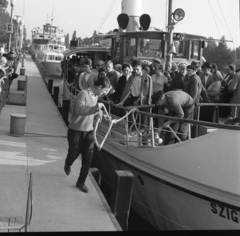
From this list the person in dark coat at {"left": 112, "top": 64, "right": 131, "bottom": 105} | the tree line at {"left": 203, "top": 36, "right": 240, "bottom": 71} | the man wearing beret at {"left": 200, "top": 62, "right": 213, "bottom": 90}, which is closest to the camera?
the person in dark coat at {"left": 112, "top": 64, "right": 131, "bottom": 105}

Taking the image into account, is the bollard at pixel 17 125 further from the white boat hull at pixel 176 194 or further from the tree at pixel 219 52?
the tree at pixel 219 52

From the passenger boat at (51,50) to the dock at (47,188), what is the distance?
2419cm

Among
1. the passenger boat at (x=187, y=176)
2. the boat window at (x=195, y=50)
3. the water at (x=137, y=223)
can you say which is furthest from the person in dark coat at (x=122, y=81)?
the boat window at (x=195, y=50)

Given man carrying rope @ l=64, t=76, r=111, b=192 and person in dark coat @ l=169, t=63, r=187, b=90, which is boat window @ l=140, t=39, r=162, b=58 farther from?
man carrying rope @ l=64, t=76, r=111, b=192

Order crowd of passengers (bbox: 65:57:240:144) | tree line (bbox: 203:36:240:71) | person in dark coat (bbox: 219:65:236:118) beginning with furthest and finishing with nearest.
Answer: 1. tree line (bbox: 203:36:240:71)
2. person in dark coat (bbox: 219:65:236:118)
3. crowd of passengers (bbox: 65:57:240:144)

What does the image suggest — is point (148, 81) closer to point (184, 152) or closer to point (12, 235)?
point (184, 152)

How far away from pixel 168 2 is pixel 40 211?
8120mm

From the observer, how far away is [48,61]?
3497 cm

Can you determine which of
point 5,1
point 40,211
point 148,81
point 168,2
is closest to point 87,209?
point 40,211

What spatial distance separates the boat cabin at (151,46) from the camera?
11.5 metres

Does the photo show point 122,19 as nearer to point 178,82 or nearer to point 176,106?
point 178,82

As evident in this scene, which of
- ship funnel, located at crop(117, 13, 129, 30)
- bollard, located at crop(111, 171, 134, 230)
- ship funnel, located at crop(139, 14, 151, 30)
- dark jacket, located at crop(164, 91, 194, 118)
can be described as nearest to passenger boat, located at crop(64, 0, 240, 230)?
dark jacket, located at crop(164, 91, 194, 118)

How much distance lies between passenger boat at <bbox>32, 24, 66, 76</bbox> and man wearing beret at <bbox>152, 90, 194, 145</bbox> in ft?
85.6

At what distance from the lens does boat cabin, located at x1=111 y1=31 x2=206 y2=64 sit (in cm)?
1155
